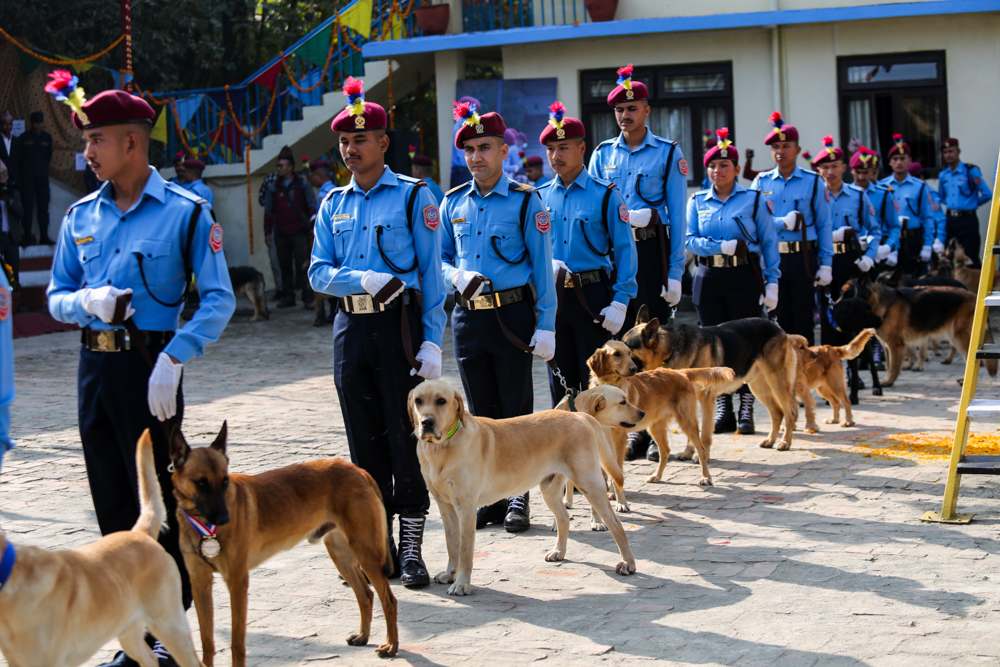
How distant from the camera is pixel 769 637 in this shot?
445cm

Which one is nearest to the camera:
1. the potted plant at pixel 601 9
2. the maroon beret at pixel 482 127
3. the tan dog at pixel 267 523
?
the tan dog at pixel 267 523

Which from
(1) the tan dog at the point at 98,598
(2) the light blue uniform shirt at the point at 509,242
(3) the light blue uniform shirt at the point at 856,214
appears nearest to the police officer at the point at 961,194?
(3) the light blue uniform shirt at the point at 856,214

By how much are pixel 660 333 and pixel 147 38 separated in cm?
1759

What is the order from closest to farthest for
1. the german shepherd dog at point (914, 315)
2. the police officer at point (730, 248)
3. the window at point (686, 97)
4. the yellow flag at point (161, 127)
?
the police officer at point (730, 248) < the german shepherd dog at point (914, 315) < the window at point (686, 97) < the yellow flag at point (161, 127)

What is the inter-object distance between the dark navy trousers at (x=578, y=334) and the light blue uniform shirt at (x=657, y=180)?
1.26 metres

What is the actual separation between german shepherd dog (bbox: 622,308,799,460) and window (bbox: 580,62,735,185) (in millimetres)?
9762

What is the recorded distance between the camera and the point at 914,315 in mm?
11633

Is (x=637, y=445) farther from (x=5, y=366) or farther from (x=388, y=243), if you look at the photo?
(x=5, y=366)

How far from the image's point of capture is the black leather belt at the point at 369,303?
5336mm

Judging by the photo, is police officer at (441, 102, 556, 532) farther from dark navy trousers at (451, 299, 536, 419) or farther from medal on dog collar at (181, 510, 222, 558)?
medal on dog collar at (181, 510, 222, 558)

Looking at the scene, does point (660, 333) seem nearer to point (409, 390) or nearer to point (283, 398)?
point (409, 390)

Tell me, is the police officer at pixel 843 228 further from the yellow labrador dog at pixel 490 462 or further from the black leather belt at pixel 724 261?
the yellow labrador dog at pixel 490 462

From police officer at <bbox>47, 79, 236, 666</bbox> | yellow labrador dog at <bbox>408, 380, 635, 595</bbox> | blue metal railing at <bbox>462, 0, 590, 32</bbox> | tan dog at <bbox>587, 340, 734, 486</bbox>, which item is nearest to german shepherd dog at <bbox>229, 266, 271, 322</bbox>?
blue metal railing at <bbox>462, 0, 590, 32</bbox>

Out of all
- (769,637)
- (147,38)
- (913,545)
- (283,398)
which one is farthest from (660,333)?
(147,38)
